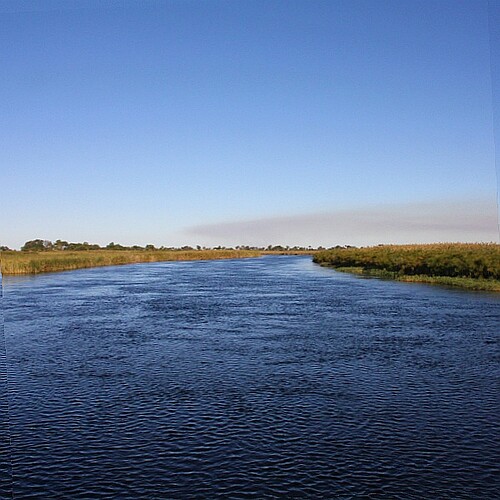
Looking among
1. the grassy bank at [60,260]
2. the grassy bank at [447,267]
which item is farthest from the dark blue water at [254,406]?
the grassy bank at [60,260]

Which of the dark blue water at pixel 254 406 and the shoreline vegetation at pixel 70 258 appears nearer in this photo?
the dark blue water at pixel 254 406

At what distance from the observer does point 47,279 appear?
37250 millimetres

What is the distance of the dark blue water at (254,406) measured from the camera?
7.36 m

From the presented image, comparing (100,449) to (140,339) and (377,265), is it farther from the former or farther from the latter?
(377,265)

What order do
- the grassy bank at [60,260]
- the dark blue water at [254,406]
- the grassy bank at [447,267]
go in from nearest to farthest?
the dark blue water at [254,406] < the grassy bank at [447,267] < the grassy bank at [60,260]

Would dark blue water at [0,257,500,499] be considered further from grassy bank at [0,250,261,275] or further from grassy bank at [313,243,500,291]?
grassy bank at [0,250,261,275]

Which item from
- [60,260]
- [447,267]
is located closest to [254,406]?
[447,267]

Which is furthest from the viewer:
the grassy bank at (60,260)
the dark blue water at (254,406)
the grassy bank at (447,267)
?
the grassy bank at (60,260)

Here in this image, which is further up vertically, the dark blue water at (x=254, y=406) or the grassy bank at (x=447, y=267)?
the grassy bank at (x=447, y=267)

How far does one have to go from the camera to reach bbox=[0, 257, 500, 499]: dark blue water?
7.36 meters

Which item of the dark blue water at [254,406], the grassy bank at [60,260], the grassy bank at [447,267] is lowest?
the dark blue water at [254,406]

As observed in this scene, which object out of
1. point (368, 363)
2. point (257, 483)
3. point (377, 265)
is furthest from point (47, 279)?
point (257, 483)

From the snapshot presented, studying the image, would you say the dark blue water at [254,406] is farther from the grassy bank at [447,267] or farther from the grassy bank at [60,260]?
the grassy bank at [60,260]

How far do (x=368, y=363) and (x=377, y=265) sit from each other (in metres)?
29.5
